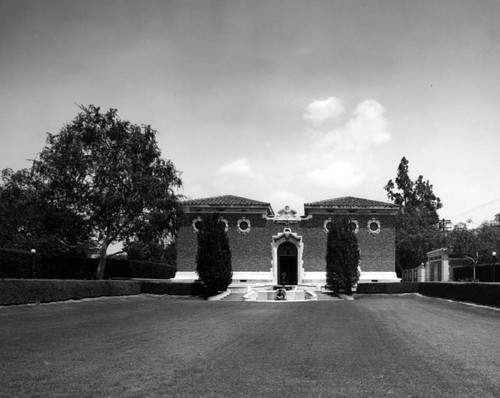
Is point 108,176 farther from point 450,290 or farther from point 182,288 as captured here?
point 450,290

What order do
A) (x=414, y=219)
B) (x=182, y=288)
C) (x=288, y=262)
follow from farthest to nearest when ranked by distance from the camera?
(x=414, y=219), (x=288, y=262), (x=182, y=288)

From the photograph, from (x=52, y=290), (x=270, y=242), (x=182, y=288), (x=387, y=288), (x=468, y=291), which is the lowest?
(x=182, y=288)

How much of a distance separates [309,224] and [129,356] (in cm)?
3786

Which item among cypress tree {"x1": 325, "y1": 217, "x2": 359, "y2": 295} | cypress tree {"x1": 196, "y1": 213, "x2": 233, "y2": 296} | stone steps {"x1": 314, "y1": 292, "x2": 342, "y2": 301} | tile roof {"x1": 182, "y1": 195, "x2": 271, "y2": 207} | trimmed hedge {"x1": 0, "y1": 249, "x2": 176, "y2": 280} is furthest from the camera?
tile roof {"x1": 182, "y1": 195, "x2": 271, "y2": 207}

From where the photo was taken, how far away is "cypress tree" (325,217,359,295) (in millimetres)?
37969

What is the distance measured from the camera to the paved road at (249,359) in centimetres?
784

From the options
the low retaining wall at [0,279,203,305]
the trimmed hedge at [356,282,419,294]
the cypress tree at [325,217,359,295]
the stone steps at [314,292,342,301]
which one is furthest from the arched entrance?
the low retaining wall at [0,279,203,305]

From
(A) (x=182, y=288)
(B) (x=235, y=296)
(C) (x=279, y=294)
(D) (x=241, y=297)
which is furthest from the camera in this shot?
(A) (x=182, y=288)

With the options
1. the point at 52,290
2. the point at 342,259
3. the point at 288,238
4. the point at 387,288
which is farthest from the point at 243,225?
the point at 52,290

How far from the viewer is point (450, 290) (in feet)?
109

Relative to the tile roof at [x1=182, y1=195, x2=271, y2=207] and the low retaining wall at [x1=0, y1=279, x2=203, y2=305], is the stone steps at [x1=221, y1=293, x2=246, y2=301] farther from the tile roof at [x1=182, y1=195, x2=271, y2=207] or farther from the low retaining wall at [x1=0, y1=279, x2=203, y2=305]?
the tile roof at [x1=182, y1=195, x2=271, y2=207]

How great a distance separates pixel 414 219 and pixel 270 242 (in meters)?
28.9

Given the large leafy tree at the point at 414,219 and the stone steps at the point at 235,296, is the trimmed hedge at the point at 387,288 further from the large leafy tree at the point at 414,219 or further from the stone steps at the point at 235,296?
the large leafy tree at the point at 414,219

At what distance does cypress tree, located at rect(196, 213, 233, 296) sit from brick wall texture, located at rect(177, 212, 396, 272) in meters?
8.52
